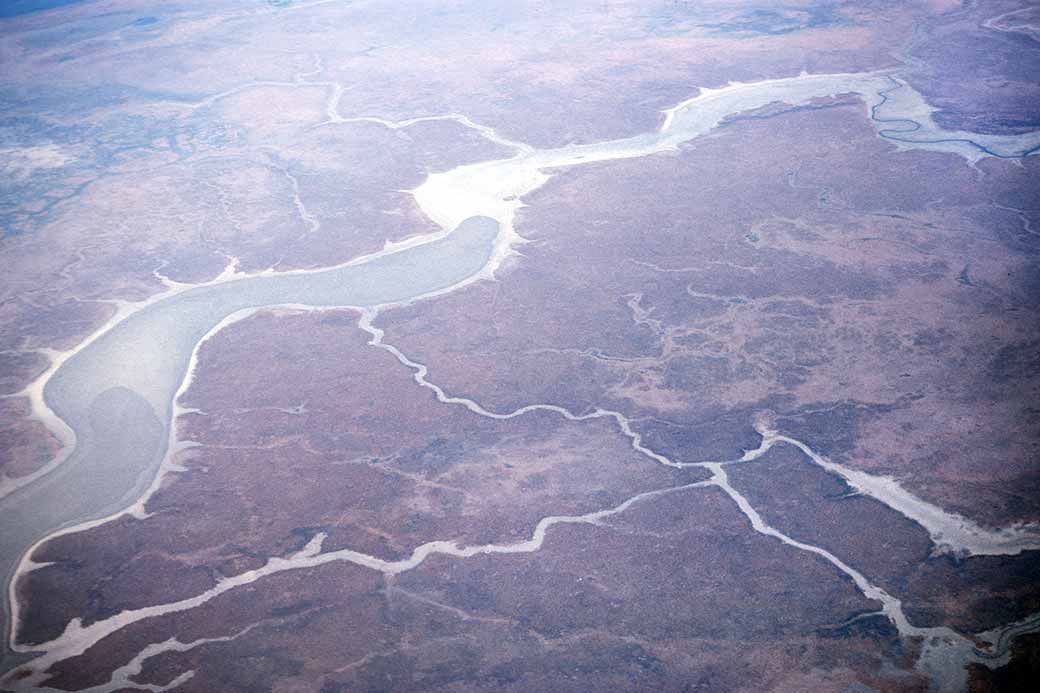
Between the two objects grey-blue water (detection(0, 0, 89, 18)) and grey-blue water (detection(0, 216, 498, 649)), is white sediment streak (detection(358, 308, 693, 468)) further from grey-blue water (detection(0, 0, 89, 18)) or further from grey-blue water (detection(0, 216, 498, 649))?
grey-blue water (detection(0, 0, 89, 18))

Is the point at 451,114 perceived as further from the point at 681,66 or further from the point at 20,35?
the point at 20,35

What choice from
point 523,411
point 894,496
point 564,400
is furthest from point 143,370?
point 894,496

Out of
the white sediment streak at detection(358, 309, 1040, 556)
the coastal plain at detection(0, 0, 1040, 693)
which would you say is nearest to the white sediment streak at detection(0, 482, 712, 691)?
the coastal plain at detection(0, 0, 1040, 693)

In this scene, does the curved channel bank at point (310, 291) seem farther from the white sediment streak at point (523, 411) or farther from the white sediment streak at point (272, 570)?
the white sediment streak at point (523, 411)

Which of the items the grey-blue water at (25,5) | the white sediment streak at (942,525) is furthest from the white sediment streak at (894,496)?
the grey-blue water at (25,5)

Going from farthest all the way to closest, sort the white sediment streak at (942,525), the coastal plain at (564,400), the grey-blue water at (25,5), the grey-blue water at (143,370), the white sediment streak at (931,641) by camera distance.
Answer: the grey-blue water at (25,5) → the grey-blue water at (143,370) → the white sediment streak at (942,525) → the coastal plain at (564,400) → the white sediment streak at (931,641)

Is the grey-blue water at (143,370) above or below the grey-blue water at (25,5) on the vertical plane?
below

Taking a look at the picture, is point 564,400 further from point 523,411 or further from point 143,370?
point 143,370
